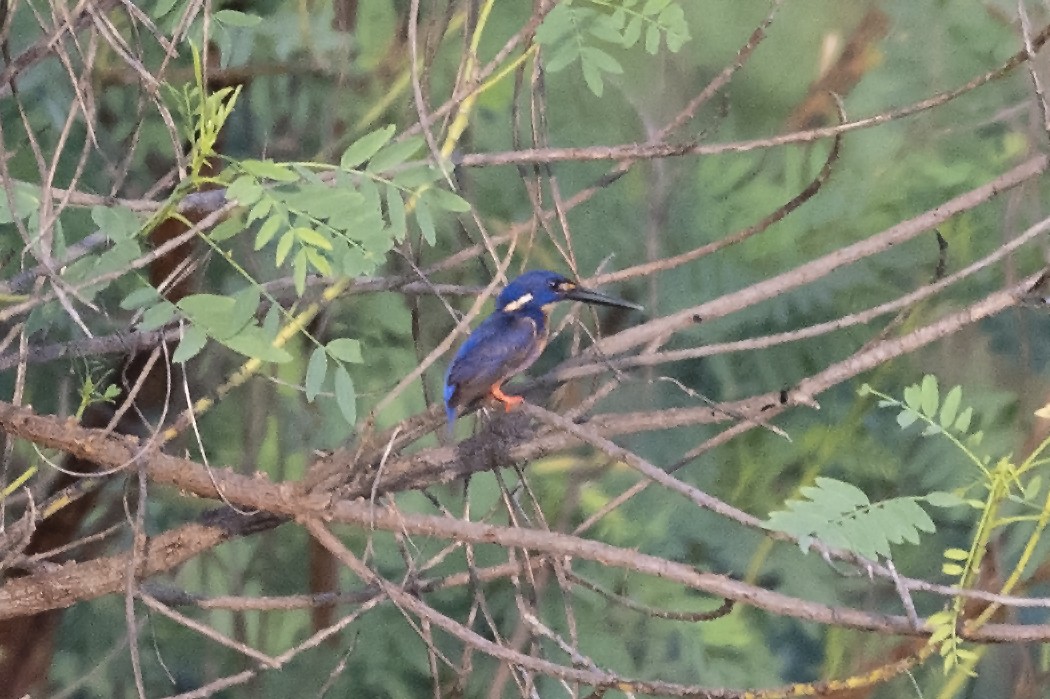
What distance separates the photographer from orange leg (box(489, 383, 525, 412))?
115cm

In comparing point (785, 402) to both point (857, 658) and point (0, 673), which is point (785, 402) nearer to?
point (857, 658)

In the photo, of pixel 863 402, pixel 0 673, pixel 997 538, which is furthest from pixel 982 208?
pixel 0 673

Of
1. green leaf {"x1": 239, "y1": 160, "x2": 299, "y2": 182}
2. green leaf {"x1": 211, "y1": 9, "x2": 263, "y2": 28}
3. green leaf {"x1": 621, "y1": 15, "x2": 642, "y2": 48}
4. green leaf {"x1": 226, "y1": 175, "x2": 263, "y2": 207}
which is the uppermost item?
green leaf {"x1": 621, "y1": 15, "x2": 642, "y2": 48}

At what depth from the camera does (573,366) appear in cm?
112

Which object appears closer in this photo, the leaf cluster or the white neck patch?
the leaf cluster

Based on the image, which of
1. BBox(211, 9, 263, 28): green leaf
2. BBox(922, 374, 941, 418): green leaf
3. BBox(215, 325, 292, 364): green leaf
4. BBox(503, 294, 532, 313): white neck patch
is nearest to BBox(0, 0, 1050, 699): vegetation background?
BBox(503, 294, 532, 313): white neck patch

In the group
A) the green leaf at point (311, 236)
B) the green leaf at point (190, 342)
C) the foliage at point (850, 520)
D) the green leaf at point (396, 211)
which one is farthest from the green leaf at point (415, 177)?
the foliage at point (850, 520)

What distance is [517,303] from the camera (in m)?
1.29

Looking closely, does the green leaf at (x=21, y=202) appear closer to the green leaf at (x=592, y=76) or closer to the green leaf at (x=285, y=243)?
the green leaf at (x=285, y=243)

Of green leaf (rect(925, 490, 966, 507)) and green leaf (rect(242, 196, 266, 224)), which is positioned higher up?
green leaf (rect(242, 196, 266, 224))

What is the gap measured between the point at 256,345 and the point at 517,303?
45cm

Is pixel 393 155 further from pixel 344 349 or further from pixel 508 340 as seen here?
A: pixel 508 340

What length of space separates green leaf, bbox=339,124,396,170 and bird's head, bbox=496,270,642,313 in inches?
14.4

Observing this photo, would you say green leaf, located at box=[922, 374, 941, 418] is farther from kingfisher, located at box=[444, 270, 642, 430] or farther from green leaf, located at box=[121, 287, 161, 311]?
green leaf, located at box=[121, 287, 161, 311]
